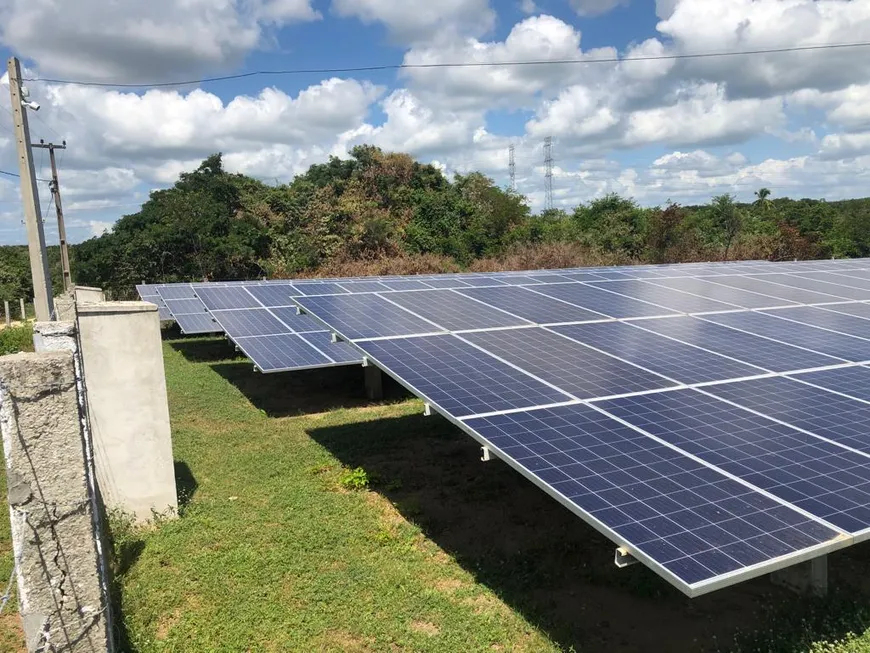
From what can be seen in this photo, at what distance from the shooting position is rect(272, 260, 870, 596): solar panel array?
4.56 metres

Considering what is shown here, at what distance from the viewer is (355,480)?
9.74m

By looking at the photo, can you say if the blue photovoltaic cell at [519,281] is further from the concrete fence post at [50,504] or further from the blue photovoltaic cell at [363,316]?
the concrete fence post at [50,504]

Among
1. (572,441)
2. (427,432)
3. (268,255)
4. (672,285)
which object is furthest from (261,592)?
(268,255)

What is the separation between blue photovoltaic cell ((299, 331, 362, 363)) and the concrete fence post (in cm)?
881

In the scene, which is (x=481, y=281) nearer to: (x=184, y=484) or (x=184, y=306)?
(x=184, y=484)

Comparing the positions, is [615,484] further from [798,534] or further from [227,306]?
[227,306]

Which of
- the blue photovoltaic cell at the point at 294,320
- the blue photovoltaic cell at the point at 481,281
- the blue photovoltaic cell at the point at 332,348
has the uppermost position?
the blue photovoltaic cell at the point at 481,281

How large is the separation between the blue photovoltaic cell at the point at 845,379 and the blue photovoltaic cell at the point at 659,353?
58 cm

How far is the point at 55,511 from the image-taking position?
14.5 ft

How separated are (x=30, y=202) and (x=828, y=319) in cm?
1634

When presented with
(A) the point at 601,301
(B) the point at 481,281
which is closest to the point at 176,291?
(B) the point at 481,281

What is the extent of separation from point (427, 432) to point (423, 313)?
3294 millimetres

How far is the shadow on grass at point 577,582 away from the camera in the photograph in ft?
19.6

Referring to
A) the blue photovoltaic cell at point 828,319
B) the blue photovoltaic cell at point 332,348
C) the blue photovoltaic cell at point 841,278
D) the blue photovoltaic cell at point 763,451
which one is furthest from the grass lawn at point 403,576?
the blue photovoltaic cell at point 841,278
